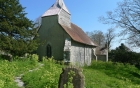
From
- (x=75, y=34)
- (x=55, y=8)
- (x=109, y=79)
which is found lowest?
(x=109, y=79)

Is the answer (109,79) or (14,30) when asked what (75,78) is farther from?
(14,30)

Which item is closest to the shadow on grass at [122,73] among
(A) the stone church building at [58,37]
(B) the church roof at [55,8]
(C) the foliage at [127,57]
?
(A) the stone church building at [58,37]

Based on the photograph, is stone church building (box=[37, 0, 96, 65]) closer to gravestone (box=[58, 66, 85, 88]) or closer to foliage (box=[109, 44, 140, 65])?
foliage (box=[109, 44, 140, 65])

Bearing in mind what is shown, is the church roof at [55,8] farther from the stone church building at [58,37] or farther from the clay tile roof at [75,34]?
the clay tile roof at [75,34]

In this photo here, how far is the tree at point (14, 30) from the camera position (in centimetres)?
1558

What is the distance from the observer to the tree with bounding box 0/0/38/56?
15.6m

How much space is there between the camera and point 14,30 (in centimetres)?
1678

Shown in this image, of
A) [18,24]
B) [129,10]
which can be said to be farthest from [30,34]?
[129,10]

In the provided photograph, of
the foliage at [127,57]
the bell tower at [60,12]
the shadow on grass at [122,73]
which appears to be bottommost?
the shadow on grass at [122,73]

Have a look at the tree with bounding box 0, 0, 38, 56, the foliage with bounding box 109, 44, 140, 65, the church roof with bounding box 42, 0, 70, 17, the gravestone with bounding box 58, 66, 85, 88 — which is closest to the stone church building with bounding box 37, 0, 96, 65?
the church roof with bounding box 42, 0, 70, 17

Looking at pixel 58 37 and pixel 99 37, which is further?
pixel 99 37

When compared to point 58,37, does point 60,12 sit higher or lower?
higher

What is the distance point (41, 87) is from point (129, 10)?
71.0 feet

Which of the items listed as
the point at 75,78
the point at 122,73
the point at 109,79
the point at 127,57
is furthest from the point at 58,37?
the point at 127,57
